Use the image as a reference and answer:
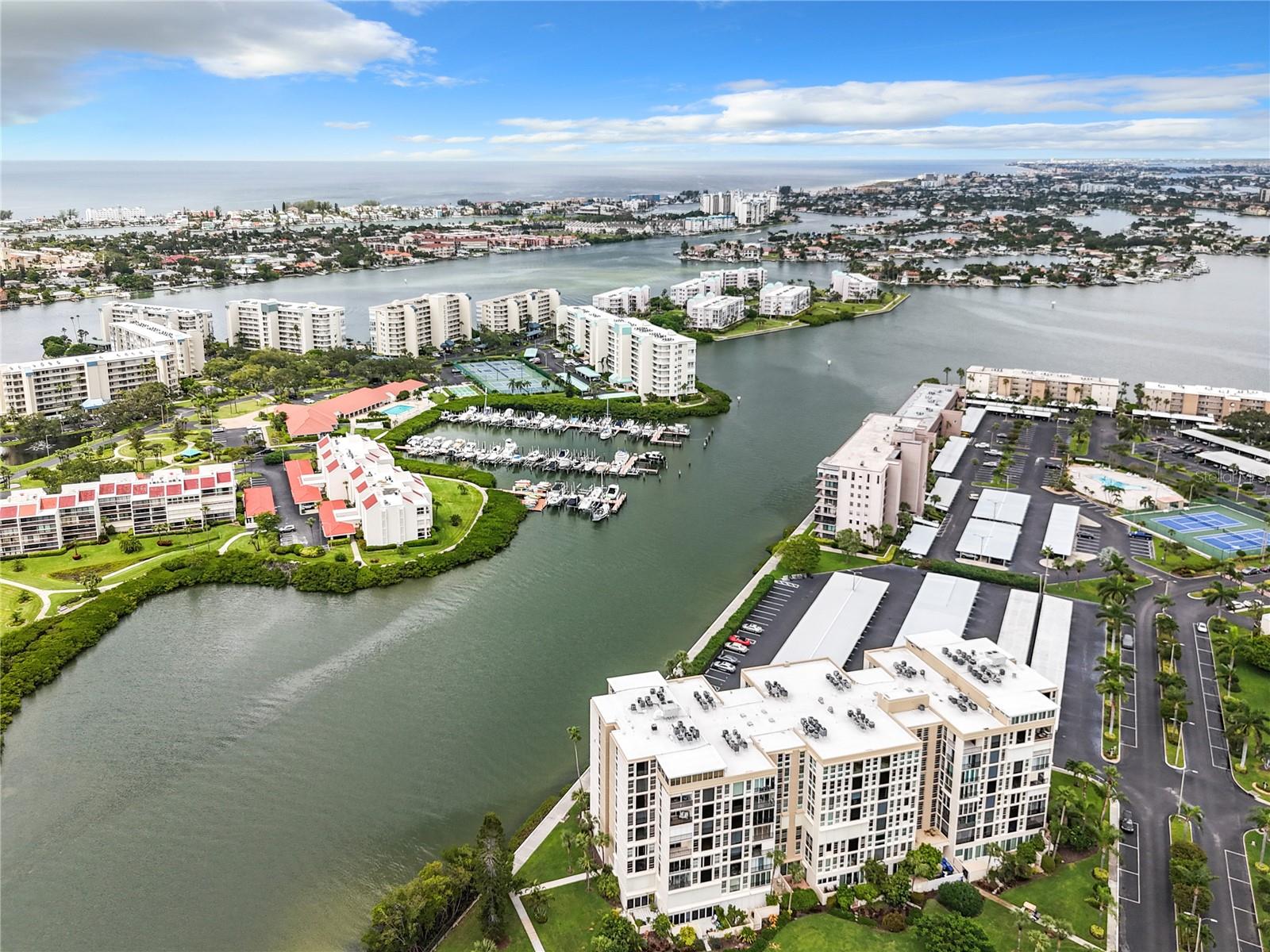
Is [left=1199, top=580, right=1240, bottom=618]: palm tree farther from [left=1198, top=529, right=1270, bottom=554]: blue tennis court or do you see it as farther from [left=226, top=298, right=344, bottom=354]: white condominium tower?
[left=226, top=298, right=344, bottom=354]: white condominium tower

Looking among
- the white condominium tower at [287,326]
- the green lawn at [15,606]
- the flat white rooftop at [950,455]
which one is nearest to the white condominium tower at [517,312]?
the white condominium tower at [287,326]

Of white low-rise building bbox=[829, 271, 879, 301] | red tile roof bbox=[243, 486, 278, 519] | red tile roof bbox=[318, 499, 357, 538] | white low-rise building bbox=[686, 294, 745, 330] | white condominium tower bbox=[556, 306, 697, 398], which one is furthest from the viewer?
white low-rise building bbox=[829, 271, 879, 301]

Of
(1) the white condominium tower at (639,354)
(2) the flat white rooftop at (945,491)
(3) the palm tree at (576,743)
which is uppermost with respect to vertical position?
(1) the white condominium tower at (639,354)

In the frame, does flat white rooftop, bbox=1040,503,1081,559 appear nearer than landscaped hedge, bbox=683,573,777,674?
No

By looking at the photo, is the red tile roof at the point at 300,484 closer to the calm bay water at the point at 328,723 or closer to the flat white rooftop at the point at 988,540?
the calm bay water at the point at 328,723

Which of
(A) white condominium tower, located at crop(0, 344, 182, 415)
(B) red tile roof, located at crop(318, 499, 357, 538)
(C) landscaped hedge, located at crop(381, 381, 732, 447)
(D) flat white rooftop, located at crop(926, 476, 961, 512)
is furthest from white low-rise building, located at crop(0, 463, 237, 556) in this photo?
(D) flat white rooftop, located at crop(926, 476, 961, 512)

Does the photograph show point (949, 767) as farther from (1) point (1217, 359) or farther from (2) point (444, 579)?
(1) point (1217, 359)

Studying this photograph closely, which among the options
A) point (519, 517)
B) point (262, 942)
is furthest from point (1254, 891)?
point (519, 517)
